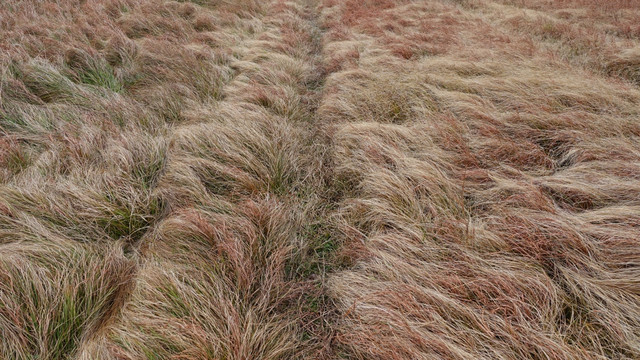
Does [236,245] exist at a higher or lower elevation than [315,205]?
higher

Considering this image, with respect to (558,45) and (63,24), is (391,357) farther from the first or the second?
(63,24)

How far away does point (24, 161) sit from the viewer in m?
2.57

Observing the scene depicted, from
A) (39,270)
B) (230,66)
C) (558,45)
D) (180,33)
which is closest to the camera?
(39,270)

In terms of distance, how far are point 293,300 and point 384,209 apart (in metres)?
0.91

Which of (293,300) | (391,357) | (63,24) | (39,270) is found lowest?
(293,300)

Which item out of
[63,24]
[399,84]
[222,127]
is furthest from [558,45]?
[63,24]

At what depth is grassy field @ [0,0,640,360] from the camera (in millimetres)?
1453

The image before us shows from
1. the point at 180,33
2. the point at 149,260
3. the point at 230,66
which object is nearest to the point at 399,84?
the point at 230,66

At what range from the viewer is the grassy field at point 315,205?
145 centimetres

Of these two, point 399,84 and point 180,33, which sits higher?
point 180,33

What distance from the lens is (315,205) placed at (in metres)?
2.46

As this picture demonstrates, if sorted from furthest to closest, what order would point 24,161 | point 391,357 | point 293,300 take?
point 24,161 < point 293,300 < point 391,357

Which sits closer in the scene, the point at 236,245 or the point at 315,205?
the point at 236,245

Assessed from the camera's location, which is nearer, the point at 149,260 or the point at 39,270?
the point at 39,270
